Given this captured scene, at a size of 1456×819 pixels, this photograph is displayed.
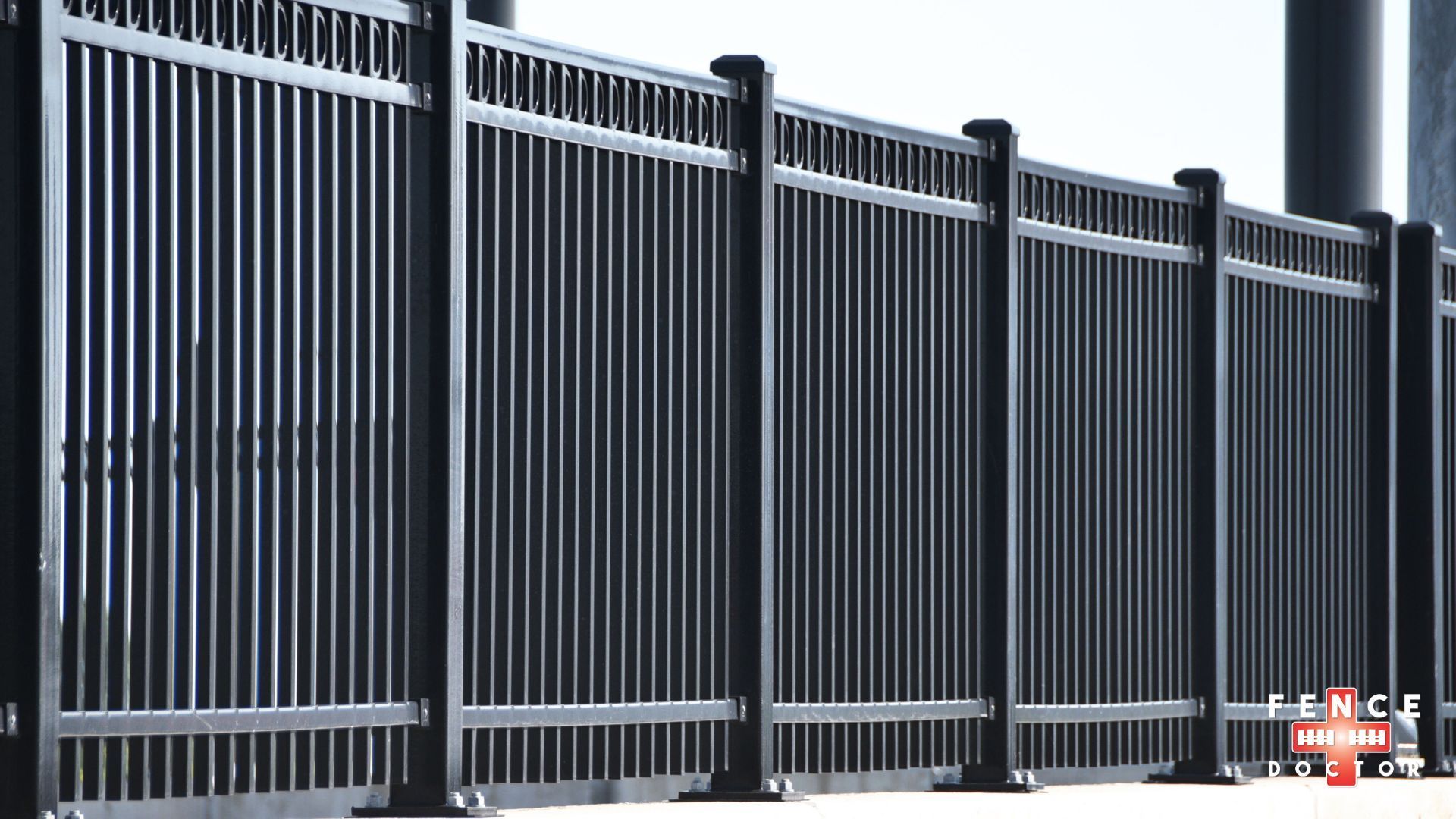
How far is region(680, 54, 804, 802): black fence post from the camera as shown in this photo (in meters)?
6.68

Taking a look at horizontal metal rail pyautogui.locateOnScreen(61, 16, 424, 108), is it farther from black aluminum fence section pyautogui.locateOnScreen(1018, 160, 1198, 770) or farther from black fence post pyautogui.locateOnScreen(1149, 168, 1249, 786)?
black fence post pyautogui.locateOnScreen(1149, 168, 1249, 786)

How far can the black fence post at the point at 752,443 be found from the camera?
6.68 metres

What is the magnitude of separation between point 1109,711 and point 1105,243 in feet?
5.50

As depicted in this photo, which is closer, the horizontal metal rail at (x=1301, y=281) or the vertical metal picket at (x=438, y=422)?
the vertical metal picket at (x=438, y=422)

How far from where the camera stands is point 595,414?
251 inches

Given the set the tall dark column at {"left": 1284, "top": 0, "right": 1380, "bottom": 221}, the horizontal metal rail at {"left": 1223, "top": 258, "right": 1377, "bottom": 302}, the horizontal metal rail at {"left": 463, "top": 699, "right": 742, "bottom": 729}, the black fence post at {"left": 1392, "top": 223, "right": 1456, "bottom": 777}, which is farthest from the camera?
the tall dark column at {"left": 1284, "top": 0, "right": 1380, "bottom": 221}

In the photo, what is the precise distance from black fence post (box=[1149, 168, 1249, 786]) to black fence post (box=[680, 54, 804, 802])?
2.43 metres

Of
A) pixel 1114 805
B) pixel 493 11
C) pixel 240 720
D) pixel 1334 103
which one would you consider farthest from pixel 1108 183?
pixel 240 720

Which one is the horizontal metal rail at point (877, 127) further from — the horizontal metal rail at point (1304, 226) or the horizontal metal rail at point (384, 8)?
the horizontal metal rail at point (1304, 226)

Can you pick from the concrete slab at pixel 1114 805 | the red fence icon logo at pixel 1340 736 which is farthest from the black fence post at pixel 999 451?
the red fence icon logo at pixel 1340 736

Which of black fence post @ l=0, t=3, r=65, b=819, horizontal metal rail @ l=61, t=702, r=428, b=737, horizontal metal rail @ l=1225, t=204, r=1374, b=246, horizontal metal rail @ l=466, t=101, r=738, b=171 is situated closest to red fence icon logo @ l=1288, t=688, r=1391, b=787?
horizontal metal rail @ l=1225, t=204, r=1374, b=246

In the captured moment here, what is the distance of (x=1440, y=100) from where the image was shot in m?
12.9

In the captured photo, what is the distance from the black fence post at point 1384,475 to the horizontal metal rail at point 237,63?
513 centimetres

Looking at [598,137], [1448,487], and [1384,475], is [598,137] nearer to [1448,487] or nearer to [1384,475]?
[1384,475]
